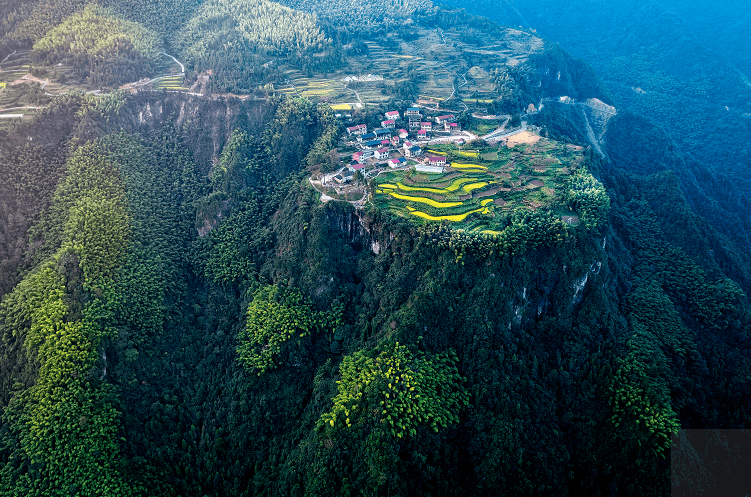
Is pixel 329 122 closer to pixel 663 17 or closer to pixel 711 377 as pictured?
pixel 711 377

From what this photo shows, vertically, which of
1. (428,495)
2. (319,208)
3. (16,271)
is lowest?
(428,495)

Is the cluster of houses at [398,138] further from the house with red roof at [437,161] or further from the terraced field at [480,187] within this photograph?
the terraced field at [480,187]

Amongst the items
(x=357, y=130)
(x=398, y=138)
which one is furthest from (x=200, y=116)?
(x=398, y=138)

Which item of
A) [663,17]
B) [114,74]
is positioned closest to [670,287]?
[114,74]

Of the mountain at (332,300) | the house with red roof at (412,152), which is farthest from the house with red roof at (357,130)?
the house with red roof at (412,152)

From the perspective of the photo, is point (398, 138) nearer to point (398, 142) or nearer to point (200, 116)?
point (398, 142)

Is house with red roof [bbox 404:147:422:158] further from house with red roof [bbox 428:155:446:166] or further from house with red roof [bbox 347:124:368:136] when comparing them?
house with red roof [bbox 347:124:368:136]

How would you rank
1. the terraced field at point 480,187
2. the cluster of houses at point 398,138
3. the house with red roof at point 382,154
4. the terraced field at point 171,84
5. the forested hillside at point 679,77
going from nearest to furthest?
the terraced field at point 480,187
the cluster of houses at point 398,138
the house with red roof at point 382,154
the terraced field at point 171,84
the forested hillside at point 679,77
